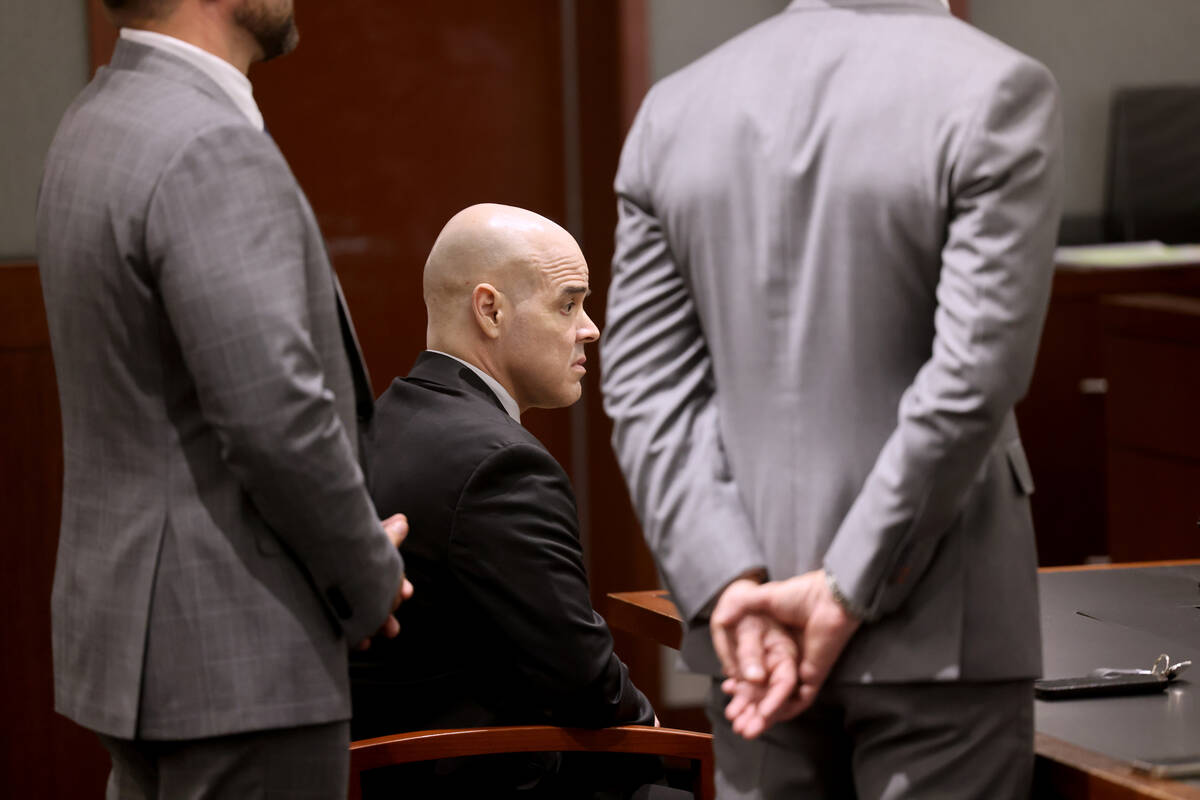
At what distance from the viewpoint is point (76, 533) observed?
63.2 inches

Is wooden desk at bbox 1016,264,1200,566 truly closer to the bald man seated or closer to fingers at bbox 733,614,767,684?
the bald man seated

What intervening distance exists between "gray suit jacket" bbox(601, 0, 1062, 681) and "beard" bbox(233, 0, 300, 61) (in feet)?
1.57

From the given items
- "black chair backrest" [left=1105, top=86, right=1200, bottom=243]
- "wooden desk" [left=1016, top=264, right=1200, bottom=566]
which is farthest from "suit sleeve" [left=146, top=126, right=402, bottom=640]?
"black chair backrest" [left=1105, top=86, right=1200, bottom=243]

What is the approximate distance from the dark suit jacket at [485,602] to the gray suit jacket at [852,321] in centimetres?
55

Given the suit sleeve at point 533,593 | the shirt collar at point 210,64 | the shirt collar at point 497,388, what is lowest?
the suit sleeve at point 533,593

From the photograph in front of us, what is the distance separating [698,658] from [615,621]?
992 millimetres

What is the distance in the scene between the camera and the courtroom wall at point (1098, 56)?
4348 millimetres

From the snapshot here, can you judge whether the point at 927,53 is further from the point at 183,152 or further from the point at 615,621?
the point at 615,621

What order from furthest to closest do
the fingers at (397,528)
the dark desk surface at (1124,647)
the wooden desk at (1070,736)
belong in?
the fingers at (397,528)
the dark desk surface at (1124,647)
the wooden desk at (1070,736)

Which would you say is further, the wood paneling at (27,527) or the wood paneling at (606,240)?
the wood paneling at (606,240)

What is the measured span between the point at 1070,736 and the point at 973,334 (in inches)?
19.3

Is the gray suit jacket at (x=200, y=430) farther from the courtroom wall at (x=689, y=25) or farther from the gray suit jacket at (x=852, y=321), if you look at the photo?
the courtroom wall at (x=689, y=25)

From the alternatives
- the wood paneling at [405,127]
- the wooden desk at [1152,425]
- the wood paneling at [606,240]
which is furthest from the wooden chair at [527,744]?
Result: the wooden desk at [1152,425]

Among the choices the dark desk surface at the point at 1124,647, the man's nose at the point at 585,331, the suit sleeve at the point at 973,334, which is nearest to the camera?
the suit sleeve at the point at 973,334
